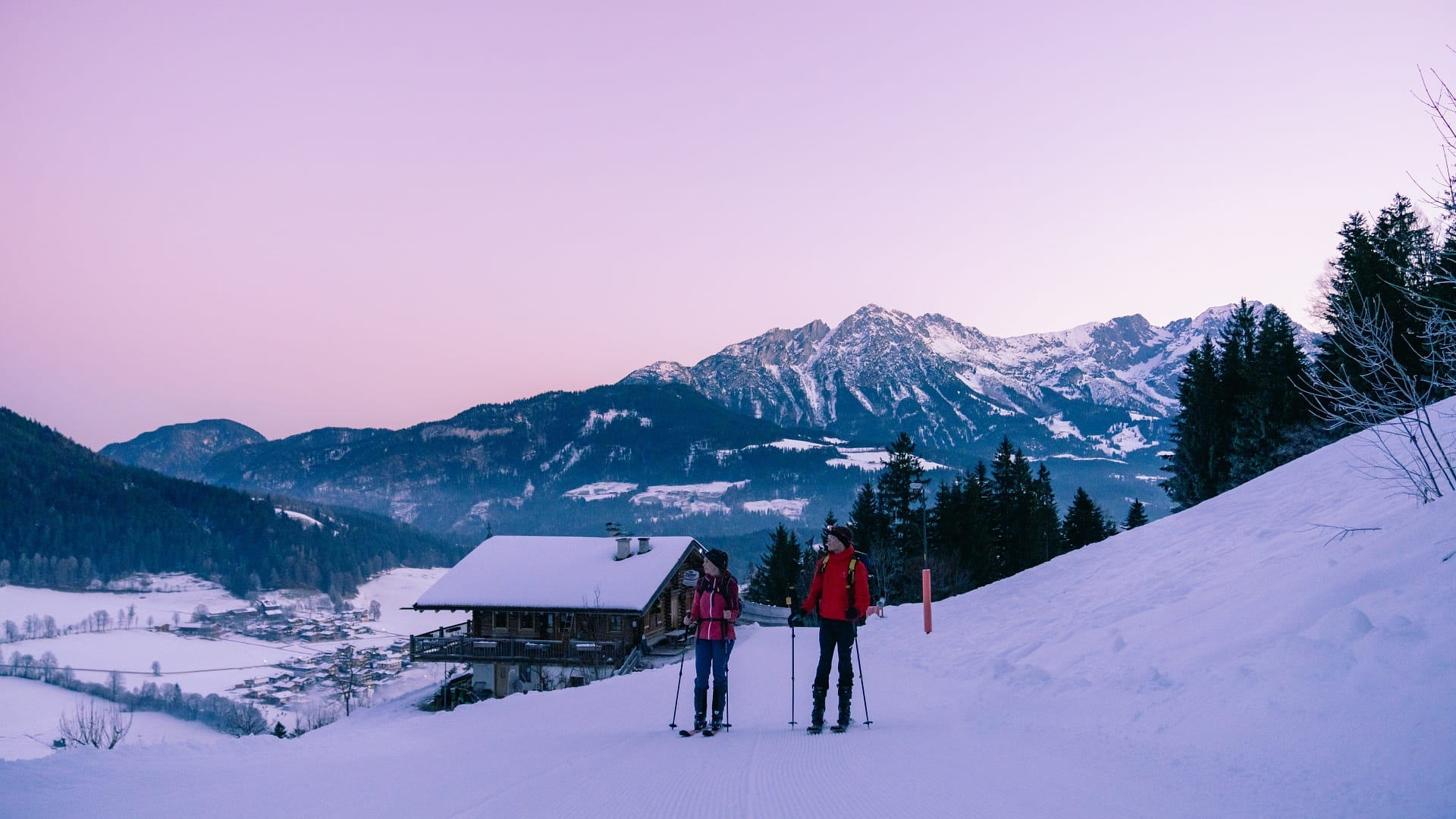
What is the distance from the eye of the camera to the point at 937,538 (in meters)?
47.3

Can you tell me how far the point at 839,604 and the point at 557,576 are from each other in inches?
1150

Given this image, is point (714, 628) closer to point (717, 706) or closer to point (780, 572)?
point (717, 706)

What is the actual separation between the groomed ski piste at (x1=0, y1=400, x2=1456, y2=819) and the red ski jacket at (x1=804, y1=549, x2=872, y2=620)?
3.91ft

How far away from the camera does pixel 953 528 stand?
47188 millimetres

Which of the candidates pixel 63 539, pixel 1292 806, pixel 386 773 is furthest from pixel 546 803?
pixel 63 539

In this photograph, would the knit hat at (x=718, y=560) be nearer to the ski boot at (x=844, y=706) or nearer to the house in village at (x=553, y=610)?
the ski boot at (x=844, y=706)

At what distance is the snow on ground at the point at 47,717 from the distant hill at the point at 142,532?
79175mm

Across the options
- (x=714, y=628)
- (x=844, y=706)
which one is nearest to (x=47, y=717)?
(x=714, y=628)

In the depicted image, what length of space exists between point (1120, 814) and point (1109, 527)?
64.2 metres

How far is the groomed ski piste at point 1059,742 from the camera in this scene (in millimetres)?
4629

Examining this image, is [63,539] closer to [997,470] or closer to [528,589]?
[528,589]

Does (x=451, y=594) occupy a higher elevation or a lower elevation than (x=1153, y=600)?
lower

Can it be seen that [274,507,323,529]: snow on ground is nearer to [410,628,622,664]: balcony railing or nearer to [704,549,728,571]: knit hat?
[410,628,622,664]: balcony railing

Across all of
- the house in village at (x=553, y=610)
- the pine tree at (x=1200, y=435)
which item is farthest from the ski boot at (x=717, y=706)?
the pine tree at (x=1200, y=435)
